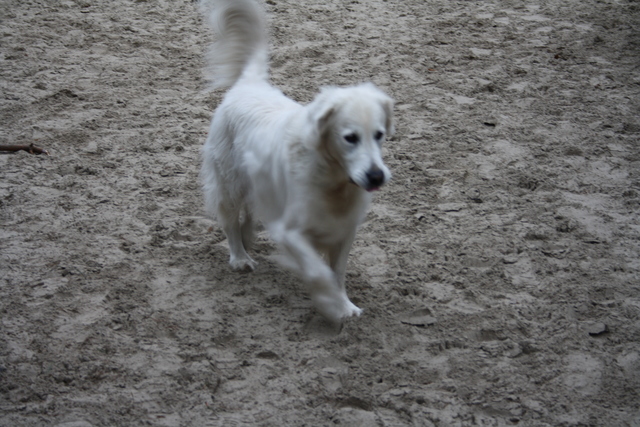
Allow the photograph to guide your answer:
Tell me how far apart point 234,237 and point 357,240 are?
81 centimetres

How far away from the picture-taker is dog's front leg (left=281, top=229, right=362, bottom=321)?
11.0 feet

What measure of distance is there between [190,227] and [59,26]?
12.6 ft

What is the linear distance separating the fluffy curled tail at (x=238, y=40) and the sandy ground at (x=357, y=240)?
103 centimetres

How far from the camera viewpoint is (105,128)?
18.2ft

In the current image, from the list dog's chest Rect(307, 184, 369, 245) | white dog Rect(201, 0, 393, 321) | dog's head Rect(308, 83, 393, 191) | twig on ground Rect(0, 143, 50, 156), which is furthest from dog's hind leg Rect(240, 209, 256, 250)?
twig on ground Rect(0, 143, 50, 156)

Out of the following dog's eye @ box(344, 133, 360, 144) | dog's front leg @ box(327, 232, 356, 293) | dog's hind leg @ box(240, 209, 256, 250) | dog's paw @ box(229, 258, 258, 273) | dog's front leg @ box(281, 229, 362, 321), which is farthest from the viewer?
dog's hind leg @ box(240, 209, 256, 250)

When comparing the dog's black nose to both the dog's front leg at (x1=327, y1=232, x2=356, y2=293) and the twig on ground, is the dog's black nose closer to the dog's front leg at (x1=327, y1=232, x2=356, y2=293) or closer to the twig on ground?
the dog's front leg at (x1=327, y1=232, x2=356, y2=293)

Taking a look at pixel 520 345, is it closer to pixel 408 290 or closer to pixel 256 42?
pixel 408 290

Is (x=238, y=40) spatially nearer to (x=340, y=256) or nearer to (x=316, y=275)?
(x=340, y=256)

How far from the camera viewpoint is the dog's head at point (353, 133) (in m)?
3.11

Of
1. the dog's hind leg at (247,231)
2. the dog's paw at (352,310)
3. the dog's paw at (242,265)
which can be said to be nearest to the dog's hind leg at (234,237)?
the dog's paw at (242,265)

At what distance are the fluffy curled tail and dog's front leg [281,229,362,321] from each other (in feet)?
4.50

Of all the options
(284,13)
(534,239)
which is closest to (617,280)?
(534,239)

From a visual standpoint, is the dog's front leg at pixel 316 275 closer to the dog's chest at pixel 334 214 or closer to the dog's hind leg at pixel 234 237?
the dog's chest at pixel 334 214
